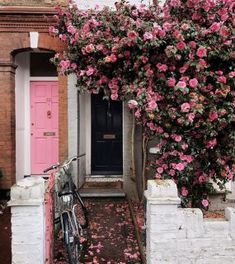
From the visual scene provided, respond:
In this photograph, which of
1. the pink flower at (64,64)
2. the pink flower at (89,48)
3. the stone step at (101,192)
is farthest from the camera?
the stone step at (101,192)

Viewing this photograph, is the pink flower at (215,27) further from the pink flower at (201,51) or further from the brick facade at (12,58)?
the brick facade at (12,58)

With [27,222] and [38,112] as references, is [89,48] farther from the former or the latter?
[38,112]

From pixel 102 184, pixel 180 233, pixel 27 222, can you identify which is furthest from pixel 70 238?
pixel 102 184

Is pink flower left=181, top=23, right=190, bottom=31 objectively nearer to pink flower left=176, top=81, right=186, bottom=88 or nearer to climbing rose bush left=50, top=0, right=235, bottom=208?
climbing rose bush left=50, top=0, right=235, bottom=208

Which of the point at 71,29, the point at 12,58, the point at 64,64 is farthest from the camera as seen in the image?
the point at 12,58

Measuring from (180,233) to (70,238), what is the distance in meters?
1.51

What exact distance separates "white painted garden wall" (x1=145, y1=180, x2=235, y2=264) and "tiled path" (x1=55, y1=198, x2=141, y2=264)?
1666 millimetres

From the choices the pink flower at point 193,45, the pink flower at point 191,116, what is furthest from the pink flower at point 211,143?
the pink flower at point 193,45

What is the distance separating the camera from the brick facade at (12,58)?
819cm

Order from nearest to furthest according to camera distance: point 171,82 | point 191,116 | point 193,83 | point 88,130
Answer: point 191,116 < point 193,83 < point 171,82 < point 88,130

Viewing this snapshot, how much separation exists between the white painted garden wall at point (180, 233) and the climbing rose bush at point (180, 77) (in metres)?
1.97

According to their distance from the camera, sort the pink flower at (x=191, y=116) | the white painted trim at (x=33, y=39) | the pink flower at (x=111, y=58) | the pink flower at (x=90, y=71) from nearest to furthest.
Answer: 1. the pink flower at (x=191, y=116)
2. the pink flower at (x=111, y=58)
3. the pink flower at (x=90, y=71)
4. the white painted trim at (x=33, y=39)

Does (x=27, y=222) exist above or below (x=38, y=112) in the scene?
below

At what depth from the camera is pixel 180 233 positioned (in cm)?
352
